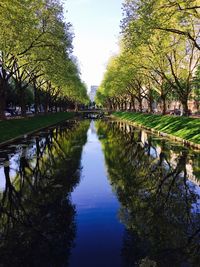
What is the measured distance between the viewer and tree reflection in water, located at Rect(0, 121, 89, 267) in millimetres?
7387

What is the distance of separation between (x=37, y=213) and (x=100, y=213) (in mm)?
1866

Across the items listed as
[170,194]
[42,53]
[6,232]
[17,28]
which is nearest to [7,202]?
[6,232]

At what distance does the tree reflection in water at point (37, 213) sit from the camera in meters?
7.39

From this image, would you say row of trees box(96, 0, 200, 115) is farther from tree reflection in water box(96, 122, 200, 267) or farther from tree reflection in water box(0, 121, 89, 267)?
tree reflection in water box(0, 121, 89, 267)

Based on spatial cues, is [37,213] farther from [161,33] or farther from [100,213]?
[161,33]

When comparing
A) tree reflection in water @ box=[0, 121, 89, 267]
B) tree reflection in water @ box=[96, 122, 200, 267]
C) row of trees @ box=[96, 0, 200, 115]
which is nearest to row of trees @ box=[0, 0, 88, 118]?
row of trees @ box=[96, 0, 200, 115]

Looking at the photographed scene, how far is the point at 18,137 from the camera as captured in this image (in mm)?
33125

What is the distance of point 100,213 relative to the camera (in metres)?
10.5

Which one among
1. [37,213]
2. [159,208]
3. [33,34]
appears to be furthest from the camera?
[33,34]

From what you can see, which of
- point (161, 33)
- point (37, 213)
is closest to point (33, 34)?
point (161, 33)

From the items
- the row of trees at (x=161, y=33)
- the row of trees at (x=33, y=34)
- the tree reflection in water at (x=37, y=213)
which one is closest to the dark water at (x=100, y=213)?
the tree reflection in water at (x=37, y=213)

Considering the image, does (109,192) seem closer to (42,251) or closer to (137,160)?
(42,251)

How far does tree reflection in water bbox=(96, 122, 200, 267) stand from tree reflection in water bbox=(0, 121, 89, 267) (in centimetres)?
158

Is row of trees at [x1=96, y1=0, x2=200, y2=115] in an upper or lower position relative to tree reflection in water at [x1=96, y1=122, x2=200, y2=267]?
upper
